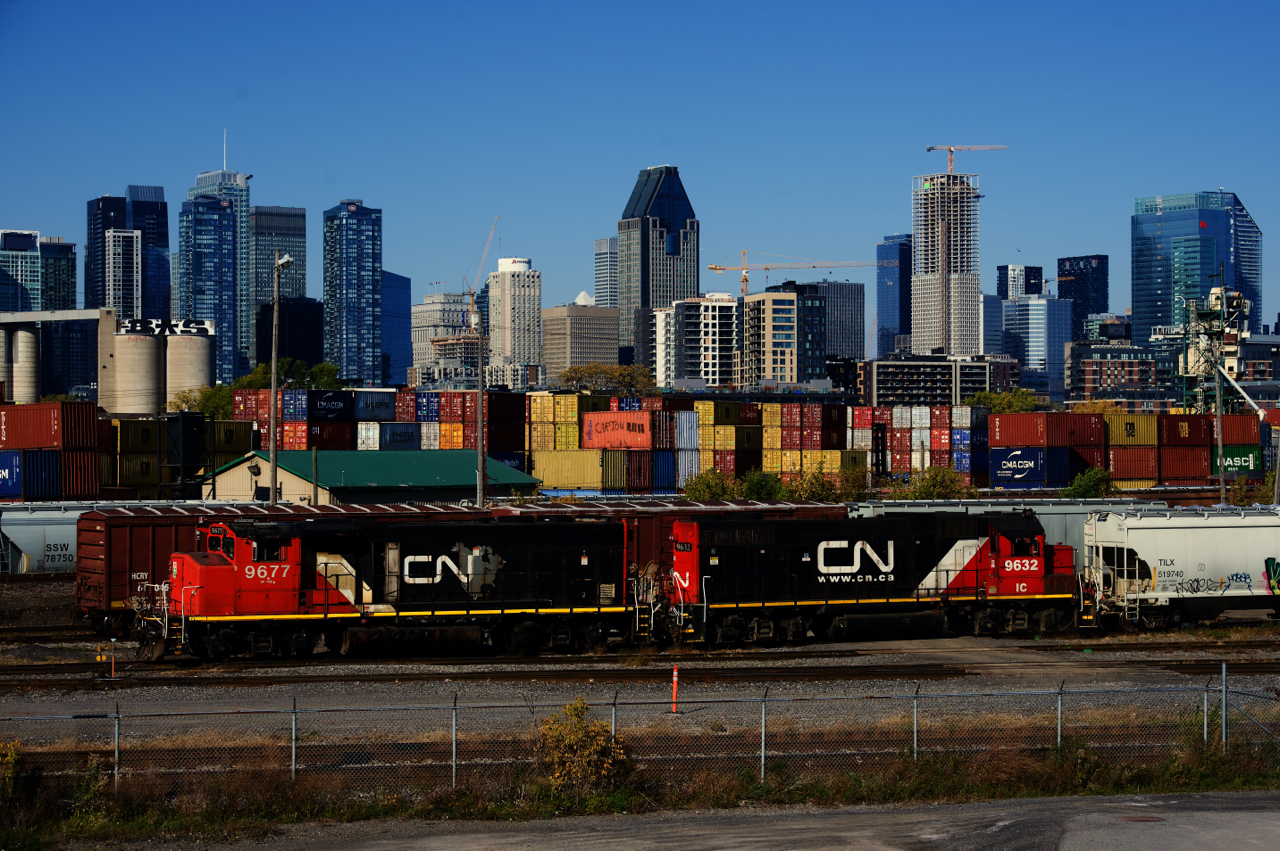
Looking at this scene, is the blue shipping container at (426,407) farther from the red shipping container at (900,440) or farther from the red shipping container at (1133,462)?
the red shipping container at (1133,462)

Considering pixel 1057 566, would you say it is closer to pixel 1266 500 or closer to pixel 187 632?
pixel 187 632

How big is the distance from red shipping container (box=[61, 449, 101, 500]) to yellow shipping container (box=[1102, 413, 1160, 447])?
232ft

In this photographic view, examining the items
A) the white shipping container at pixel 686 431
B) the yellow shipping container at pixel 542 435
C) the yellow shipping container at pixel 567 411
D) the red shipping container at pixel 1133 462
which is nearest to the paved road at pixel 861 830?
the white shipping container at pixel 686 431

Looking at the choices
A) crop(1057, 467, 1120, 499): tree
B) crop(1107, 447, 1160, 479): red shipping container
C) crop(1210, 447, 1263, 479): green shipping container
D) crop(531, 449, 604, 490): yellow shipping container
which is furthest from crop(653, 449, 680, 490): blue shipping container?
crop(1210, 447, 1263, 479): green shipping container

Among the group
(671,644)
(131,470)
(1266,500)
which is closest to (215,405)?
(131,470)

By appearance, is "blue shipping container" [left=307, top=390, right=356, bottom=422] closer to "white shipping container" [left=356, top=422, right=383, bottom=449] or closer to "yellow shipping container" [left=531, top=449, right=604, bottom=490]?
"white shipping container" [left=356, top=422, right=383, bottom=449]

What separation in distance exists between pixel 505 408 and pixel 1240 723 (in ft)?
234

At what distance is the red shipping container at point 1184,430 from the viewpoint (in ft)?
305

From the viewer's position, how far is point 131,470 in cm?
6881

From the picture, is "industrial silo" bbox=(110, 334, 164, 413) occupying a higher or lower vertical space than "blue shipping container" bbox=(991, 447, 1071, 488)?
higher

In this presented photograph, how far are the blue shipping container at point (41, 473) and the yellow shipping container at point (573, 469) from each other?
35.7 metres

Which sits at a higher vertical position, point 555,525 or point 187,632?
point 555,525

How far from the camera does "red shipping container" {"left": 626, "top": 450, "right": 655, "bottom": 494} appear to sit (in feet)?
296

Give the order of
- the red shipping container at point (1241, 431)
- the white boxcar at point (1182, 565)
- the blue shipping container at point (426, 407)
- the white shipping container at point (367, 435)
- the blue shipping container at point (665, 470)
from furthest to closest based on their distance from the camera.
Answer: the red shipping container at point (1241, 431), the blue shipping container at point (426, 407), the blue shipping container at point (665, 470), the white shipping container at point (367, 435), the white boxcar at point (1182, 565)
